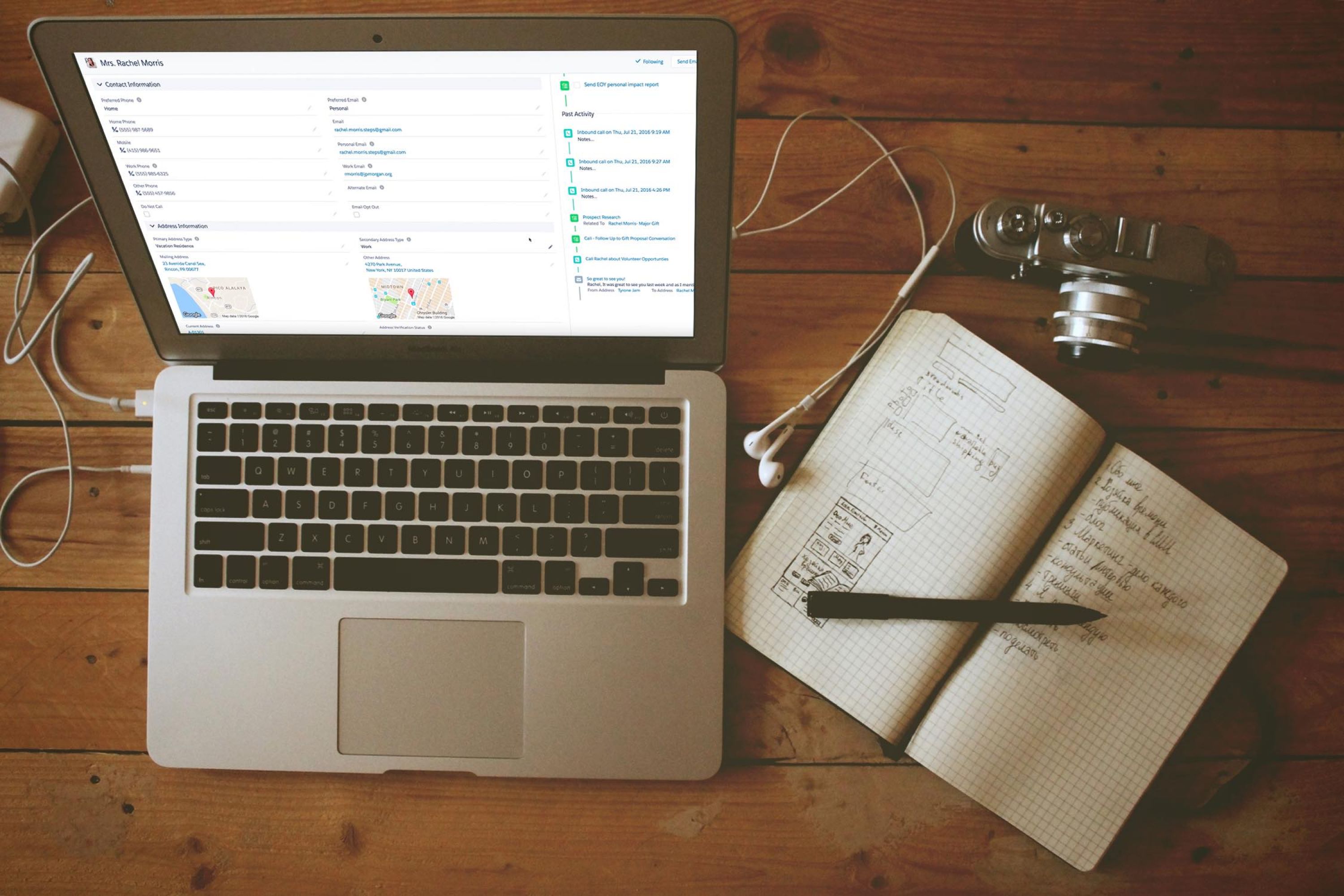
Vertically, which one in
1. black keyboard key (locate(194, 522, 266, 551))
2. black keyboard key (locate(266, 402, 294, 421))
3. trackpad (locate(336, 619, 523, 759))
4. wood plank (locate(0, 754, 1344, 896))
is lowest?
wood plank (locate(0, 754, 1344, 896))

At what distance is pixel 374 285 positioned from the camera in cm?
61

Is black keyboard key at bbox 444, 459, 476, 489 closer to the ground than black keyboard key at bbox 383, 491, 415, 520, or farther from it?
farther from it

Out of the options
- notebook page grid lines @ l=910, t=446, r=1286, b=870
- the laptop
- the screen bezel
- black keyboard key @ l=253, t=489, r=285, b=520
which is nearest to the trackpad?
the laptop

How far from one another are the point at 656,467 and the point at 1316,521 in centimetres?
58

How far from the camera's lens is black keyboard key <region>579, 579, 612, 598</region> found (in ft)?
2.09

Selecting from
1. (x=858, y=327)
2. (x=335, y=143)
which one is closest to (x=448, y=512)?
(x=335, y=143)

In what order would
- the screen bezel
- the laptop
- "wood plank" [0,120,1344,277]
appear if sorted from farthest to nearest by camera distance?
"wood plank" [0,120,1344,277] → the laptop → the screen bezel

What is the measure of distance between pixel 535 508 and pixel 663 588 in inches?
4.8

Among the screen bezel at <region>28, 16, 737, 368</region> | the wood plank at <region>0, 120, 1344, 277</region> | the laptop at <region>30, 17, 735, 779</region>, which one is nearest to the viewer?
the screen bezel at <region>28, 16, 737, 368</region>

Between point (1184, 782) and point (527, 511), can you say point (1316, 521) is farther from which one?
point (527, 511)

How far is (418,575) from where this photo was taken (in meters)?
0.64

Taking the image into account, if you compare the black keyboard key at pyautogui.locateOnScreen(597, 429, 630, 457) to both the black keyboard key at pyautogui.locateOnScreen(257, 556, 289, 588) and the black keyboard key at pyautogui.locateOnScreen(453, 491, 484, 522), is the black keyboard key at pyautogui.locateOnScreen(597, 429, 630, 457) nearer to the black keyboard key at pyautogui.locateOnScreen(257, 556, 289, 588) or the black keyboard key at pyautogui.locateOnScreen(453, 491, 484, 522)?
the black keyboard key at pyautogui.locateOnScreen(453, 491, 484, 522)

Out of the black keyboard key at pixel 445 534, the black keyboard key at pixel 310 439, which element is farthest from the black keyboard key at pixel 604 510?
the black keyboard key at pixel 310 439

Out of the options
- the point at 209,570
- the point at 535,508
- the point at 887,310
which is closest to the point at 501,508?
the point at 535,508
